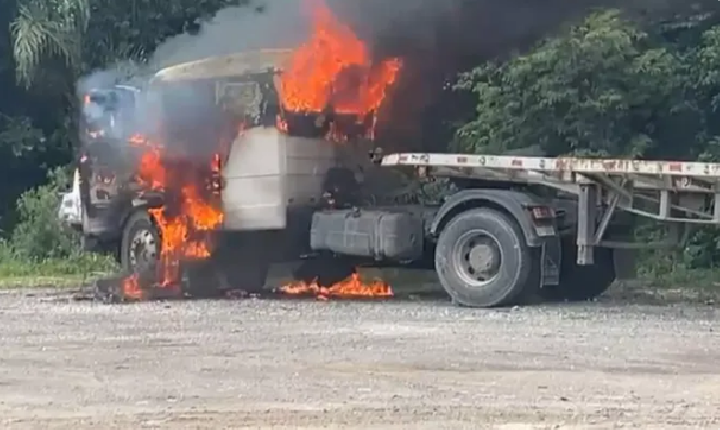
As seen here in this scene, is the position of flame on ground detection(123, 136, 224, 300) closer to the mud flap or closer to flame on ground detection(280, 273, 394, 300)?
flame on ground detection(280, 273, 394, 300)

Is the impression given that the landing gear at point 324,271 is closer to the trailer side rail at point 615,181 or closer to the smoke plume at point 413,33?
the smoke plume at point 413,33

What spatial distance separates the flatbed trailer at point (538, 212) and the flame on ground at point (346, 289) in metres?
2.00

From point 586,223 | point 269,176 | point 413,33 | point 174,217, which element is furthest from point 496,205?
point 174,217

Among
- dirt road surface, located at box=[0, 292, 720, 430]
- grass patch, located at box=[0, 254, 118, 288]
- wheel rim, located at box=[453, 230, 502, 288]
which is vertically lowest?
dirt road surface, located at box=[0, 292, 720, 430]

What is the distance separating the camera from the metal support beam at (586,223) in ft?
45.1

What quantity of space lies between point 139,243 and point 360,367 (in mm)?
7306

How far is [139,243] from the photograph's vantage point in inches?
644

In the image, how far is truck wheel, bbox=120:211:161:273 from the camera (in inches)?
635

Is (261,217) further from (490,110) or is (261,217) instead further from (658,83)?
(658,83)

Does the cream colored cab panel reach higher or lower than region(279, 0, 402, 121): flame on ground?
lower

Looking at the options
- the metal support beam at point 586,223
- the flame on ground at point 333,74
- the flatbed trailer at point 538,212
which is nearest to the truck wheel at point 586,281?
the flatbed trailer at point 538,212

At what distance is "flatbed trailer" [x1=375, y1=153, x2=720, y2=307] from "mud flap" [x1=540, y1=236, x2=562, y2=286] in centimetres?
1

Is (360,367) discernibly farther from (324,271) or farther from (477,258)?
(324,271)

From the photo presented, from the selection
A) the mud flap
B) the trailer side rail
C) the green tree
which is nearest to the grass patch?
the green tree
